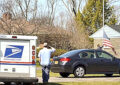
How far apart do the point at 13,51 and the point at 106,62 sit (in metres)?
7.47

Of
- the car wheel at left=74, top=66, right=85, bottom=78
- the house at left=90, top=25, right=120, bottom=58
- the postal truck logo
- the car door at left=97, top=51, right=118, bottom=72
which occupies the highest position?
the house at left=90, top=25, right=120, bottom=58

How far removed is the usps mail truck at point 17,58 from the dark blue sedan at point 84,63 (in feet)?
17.3

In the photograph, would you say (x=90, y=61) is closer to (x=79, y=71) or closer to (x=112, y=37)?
(x=79, y=71)

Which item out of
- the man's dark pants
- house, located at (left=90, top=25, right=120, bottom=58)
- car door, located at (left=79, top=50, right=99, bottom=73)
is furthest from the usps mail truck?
house, located at (left=90, top=25, right=120, bottom=58)

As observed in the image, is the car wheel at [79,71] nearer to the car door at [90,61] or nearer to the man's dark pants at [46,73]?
the car door at [90,61]

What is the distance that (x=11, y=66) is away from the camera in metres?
14.0

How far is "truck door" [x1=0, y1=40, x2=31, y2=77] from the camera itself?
13906mm

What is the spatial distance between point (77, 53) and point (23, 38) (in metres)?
6.17

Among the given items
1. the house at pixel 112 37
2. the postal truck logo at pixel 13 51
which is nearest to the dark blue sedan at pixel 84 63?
the postal truck logo at pixel 13 51

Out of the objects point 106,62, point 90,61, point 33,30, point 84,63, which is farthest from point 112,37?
point 84,63

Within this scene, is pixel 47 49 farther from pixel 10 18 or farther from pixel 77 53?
pixel 10 18

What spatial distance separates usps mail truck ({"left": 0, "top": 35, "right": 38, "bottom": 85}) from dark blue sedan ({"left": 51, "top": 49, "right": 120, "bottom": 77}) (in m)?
5.27

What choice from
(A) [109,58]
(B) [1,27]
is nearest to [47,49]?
(A) [109,58]

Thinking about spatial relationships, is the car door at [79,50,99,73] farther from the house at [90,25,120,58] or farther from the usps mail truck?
the house at [90,25,120,58]
